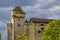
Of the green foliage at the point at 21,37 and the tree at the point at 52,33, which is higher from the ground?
the tree at the point at 52,33

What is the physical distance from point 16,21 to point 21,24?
8.06ft

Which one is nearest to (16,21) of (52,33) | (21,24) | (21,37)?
(21,24)

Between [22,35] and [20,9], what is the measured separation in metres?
13.4

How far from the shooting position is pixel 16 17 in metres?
159

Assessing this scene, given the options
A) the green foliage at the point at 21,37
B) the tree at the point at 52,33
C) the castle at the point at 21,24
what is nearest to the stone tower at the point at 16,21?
the castle at the point at 21,24

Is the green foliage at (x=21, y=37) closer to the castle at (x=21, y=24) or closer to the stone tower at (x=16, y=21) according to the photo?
the castle at (x=21, y=24)

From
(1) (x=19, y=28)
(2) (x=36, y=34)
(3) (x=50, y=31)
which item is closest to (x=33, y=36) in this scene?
(2) (x=36, y=34)

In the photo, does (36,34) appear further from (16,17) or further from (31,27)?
(16,17)

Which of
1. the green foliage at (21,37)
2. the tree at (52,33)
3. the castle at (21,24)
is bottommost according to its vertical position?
the green foliage at (21,37)

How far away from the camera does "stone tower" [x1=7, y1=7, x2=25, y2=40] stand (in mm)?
154625

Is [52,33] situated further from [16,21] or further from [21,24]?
[16,21]

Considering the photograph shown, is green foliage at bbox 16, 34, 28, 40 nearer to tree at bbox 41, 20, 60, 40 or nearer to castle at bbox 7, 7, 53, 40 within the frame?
castle at bbox 7, 7, 53, 40

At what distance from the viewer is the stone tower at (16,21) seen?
15462 centimetres

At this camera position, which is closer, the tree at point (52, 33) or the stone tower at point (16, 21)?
Result: the tree at point (52, 33)
